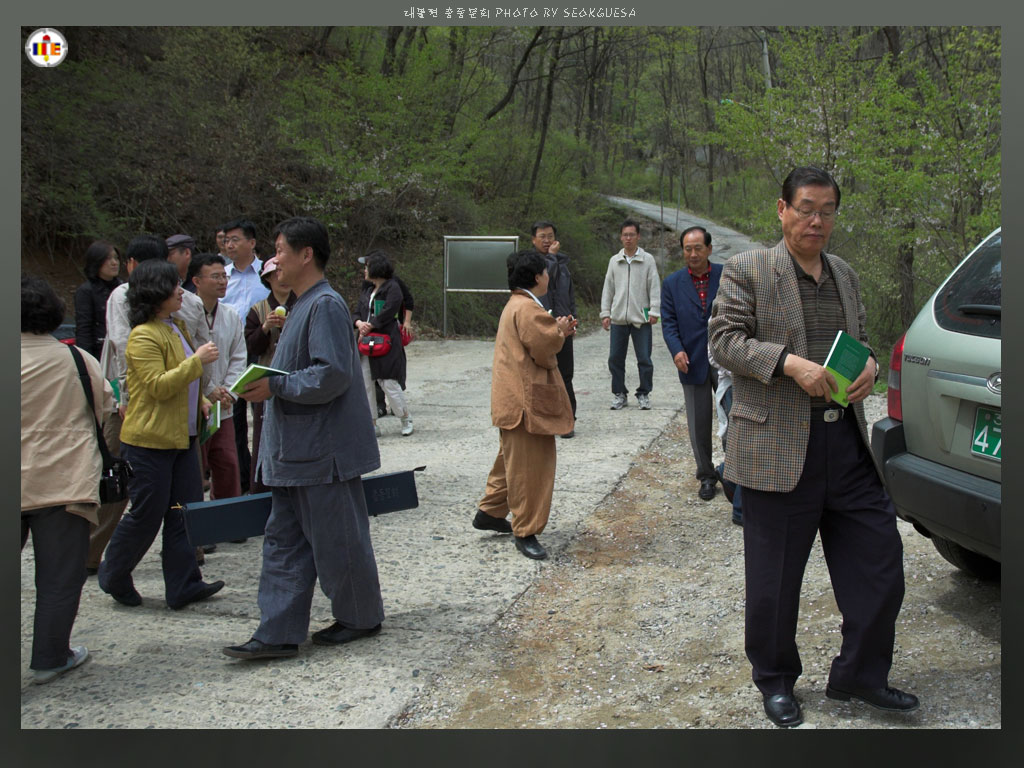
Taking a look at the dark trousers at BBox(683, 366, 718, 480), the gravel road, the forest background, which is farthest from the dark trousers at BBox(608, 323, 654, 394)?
the forest background

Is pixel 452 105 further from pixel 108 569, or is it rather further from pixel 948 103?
pixel 108 569

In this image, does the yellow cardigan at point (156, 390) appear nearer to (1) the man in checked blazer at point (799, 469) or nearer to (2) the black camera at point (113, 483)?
(2) the black camera at point (113, 483)

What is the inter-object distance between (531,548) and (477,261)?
35.9 ft

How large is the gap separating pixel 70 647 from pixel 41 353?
1.33 meters

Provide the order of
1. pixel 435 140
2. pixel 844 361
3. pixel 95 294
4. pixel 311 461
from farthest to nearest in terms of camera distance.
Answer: pixel 435 140, pixel 95 294, pixel 311 461, pixel 844 361

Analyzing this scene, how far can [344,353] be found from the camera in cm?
404

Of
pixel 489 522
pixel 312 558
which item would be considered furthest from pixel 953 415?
pixel 489 522

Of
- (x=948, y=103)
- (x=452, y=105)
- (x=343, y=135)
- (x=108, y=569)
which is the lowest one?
(x=108, y=569)

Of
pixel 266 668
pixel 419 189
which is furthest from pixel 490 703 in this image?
pixel 419 189

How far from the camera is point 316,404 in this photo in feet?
13.3

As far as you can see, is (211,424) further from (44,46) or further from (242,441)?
(44,46)

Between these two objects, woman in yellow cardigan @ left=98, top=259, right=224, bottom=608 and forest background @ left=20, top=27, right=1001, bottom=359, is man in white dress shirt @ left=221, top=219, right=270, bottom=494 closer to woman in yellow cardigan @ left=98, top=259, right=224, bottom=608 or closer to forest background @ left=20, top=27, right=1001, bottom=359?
woman in yellow cardigan @ left=98, top=259, right=224, bottom=608

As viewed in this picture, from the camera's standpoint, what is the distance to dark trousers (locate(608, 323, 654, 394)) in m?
9.91

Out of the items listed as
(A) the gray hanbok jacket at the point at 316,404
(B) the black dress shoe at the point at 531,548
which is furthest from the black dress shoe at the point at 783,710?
(B) the black dress shoe at the point at 531,548
